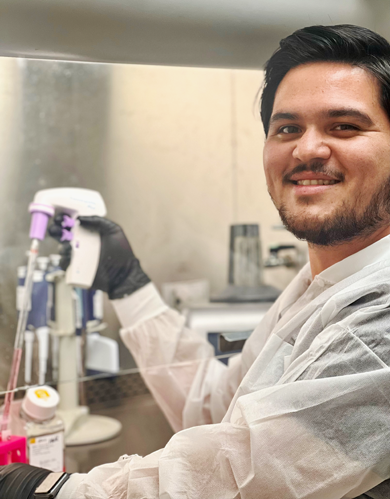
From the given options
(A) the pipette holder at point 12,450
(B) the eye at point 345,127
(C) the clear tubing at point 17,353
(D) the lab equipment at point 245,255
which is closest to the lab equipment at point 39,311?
(C) the clear tubing at point 17,353

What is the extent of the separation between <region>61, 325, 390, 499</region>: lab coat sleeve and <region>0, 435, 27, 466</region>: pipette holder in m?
0.36

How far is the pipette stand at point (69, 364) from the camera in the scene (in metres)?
1.53

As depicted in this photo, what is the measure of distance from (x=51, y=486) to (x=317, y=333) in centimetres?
47

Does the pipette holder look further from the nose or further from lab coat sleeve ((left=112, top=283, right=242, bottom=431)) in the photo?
the nose

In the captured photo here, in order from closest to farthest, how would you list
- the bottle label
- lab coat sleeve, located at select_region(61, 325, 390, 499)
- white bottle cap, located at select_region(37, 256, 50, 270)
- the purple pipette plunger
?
lab coat sleeve, located at select_region(61, 325, 390, 499)
the bottle label
the purple pipette plunger
white bottle cap, located at select_region(37, 256, 50, 270)

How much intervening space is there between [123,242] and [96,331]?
1.39ft

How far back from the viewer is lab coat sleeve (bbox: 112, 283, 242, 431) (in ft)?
4.17

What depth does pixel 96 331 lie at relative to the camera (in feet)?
5.40

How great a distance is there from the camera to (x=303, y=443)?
2.32ft

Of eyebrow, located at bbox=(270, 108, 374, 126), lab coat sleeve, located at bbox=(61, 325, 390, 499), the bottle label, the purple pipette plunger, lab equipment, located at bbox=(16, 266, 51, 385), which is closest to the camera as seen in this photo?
lab coat sleeve, located at bbox=(61, 325, 390, 499)

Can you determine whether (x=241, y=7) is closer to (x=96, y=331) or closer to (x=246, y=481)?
(x=246, y=481)

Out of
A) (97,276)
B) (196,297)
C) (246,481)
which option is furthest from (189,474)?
(196,297)

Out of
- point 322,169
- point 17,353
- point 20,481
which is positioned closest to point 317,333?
point 322,169

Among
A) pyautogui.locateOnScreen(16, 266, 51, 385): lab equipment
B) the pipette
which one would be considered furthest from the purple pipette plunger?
pyautogui.locateOnScreen(16, 266, 51, 385): lab equipment
